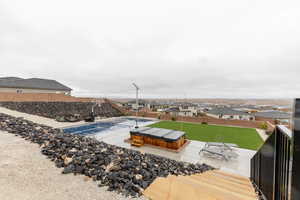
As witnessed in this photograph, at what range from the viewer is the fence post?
94 centimetres

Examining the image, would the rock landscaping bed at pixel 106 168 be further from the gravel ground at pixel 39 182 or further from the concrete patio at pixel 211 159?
the concrete patio at pixel 211 159

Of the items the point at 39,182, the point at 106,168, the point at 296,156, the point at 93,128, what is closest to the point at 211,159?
the point at 106,168

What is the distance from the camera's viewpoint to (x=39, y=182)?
2.20 meters

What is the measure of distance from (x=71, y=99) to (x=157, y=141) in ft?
58.0

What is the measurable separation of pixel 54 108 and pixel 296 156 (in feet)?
64.4

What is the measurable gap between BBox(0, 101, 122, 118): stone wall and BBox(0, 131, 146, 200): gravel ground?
1347cm

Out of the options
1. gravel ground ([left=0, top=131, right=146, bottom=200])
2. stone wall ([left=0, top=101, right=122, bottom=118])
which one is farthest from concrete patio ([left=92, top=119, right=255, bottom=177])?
stone wall ([left=0, top=101, right=122, bottom=118])

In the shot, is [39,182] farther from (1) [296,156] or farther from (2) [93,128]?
(2) [93,128]

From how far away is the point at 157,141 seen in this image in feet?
25.0

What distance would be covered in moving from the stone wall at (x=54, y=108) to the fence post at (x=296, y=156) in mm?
17418

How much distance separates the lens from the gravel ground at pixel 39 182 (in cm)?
188

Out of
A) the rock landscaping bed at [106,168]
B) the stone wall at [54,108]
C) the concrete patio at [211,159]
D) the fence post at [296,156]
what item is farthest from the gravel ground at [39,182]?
the stone wall at [54,108]

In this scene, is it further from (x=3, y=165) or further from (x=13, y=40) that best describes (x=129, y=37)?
(x=13, y=40)

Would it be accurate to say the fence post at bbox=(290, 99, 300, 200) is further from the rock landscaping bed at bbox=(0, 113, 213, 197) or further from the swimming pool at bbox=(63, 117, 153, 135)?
the swimming pool at bbox=(63, 117, 153, 135)
